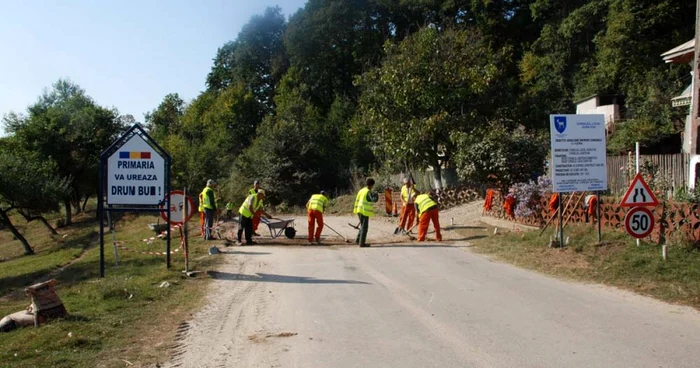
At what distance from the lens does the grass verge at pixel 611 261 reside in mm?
9383

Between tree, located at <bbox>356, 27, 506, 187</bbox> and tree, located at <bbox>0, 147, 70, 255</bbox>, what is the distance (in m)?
20.6

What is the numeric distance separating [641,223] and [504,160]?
924 centimetres

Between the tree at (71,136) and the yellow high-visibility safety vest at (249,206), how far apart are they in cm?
3325

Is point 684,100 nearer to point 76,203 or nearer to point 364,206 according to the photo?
point 364,206

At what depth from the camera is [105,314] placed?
8516 millimetres

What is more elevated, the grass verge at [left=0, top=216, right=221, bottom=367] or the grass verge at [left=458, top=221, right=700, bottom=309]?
the grass verge at [left=458, top=221, right=700, bottom=309]

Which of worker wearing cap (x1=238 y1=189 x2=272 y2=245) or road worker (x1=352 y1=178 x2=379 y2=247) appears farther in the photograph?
worker wearing cap (x1=238 y1=189 x2=272 y2=245)

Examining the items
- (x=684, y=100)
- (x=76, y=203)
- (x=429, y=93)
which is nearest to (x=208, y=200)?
(x=429, y=93)

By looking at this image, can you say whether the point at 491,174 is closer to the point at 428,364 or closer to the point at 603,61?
the point at 428,364

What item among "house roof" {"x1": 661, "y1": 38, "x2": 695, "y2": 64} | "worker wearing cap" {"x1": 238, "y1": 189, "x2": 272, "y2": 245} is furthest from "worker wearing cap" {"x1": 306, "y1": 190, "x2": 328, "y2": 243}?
"house roof" {"x1": 661, "y1": 38, "x2": 695, "y2": 64}

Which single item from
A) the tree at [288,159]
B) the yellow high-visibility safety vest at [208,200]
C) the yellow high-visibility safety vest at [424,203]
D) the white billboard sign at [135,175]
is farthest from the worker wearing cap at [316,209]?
the tree at [288,159]

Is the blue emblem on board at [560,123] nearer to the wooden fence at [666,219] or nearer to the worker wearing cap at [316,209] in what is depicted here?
the wooden fence at [666,219]

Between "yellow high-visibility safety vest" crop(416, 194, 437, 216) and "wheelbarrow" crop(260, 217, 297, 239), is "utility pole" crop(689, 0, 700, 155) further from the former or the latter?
"wheelbarrow" crop(260, 217, 297, 239)

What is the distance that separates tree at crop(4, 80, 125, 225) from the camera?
46406mm
